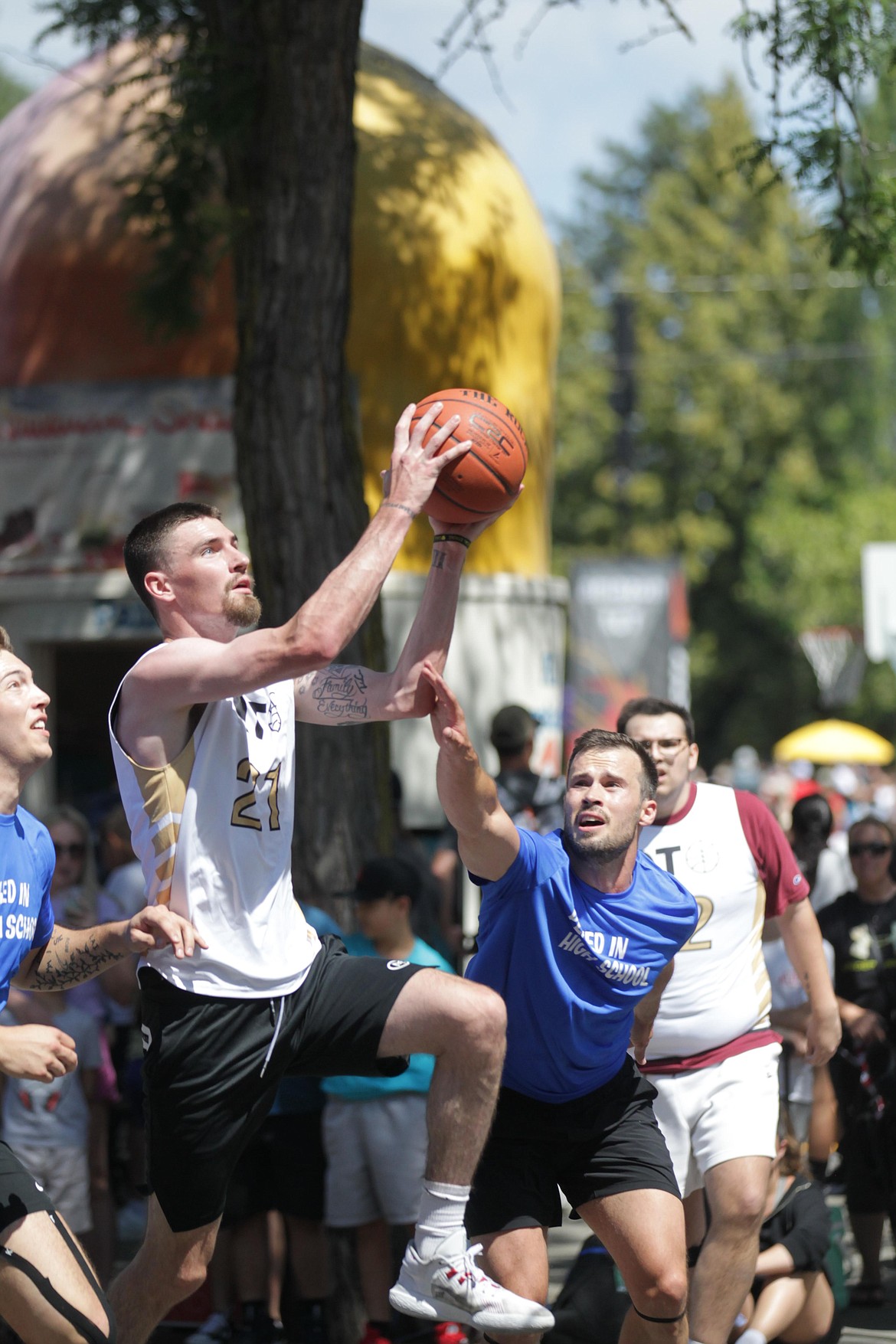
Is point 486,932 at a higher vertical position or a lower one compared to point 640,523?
lower

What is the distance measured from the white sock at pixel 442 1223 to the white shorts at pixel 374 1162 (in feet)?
7.42

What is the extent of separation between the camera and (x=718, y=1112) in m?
5.77

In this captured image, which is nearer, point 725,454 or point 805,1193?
point 805,1193

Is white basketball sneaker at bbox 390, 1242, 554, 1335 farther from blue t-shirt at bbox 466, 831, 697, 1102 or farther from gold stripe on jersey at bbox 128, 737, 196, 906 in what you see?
gold stripe on jersey at bbox 128, 737, 196, 906

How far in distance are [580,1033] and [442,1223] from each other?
30.9 inches

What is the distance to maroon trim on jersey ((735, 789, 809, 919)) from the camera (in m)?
5.98

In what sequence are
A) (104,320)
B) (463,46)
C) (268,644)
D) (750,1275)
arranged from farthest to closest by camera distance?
(104,320) < (463,46) < (750,1275) < (268,644)

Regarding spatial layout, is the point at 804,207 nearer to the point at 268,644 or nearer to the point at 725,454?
the point at 268,644

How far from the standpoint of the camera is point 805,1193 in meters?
6.64

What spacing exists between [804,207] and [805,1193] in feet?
14.4

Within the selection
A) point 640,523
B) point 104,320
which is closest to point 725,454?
point 640,523

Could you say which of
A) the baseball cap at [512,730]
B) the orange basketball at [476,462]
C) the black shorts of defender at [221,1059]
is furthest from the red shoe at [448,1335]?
the orange basketball at [476,462]

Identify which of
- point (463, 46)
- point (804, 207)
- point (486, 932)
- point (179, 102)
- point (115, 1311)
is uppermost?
point (463, 46)

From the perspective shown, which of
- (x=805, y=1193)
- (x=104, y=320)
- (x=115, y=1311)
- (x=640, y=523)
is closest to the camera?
(x=115, y=1311)
